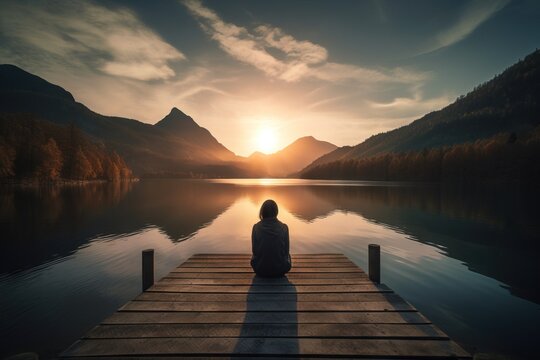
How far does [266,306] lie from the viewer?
6434 mm

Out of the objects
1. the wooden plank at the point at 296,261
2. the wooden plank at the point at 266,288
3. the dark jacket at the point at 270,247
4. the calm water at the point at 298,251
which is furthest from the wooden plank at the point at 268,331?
the wooden plank at the point at 296,261

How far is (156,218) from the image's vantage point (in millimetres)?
31953

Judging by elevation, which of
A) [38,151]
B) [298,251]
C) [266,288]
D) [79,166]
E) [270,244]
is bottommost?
[298,251]

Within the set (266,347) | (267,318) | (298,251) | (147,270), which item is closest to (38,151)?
(298,251)

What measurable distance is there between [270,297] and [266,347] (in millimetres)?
2178

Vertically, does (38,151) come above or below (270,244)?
above

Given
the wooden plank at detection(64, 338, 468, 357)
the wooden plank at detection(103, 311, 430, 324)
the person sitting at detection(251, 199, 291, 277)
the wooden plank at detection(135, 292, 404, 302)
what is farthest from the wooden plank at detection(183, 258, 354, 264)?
the wooden plank at detection(64, 338, 468, 357)

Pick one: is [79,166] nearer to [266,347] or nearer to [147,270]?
[147,270]

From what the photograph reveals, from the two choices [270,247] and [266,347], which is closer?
[266,347]

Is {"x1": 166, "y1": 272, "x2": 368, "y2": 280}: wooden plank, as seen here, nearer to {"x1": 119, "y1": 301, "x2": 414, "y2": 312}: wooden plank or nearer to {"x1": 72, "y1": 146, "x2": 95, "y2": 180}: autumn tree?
{"x1": 119, "y1": 301, "x2": 414, "y2": 312}: wooden plank

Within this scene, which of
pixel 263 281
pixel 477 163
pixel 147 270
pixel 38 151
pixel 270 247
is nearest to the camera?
pixel 270 247

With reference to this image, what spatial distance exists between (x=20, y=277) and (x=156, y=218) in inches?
759

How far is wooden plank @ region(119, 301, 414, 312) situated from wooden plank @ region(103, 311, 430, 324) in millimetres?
176

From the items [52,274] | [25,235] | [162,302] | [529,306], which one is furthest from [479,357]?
[25,235]
